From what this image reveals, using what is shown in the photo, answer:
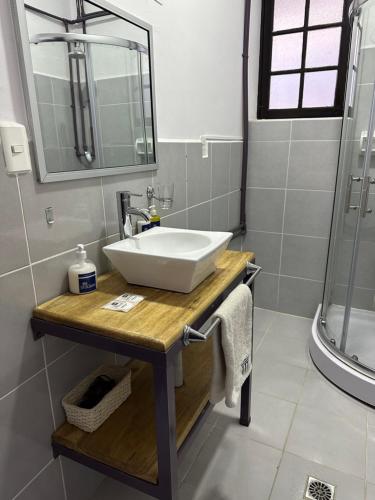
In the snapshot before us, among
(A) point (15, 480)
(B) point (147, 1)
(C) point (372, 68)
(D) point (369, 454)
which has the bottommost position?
(D) point (369, 454)

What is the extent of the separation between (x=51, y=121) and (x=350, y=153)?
5.69 feet

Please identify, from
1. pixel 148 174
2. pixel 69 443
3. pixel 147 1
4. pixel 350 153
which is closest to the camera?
pixel 69 443

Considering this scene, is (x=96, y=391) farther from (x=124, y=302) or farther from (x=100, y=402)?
(x=124, y=302)

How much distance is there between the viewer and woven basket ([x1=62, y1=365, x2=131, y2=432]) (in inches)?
44.9

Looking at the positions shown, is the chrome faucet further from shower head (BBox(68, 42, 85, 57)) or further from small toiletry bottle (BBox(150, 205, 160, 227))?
shower head (BBox(68, 42, 85, 57))

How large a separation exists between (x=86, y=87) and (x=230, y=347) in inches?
38.4

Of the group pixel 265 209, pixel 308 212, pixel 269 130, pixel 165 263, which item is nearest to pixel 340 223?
pixel 308 212

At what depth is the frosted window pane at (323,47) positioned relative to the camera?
224 centimetres

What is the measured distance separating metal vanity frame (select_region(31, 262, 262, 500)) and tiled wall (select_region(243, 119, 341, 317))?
1525mm

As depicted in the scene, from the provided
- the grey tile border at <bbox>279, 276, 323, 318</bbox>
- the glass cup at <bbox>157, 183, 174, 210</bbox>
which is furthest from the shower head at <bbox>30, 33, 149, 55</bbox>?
the grey tile border at <bbox>279, 276, 323, 318</bbox>

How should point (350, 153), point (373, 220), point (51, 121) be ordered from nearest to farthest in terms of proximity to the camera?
point (51, 121)
point (350, 153)
point (373, 220)

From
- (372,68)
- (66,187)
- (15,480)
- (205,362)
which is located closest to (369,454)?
(205,362)

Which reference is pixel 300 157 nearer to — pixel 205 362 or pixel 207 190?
pixel 207 190

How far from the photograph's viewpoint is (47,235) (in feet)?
3.36
